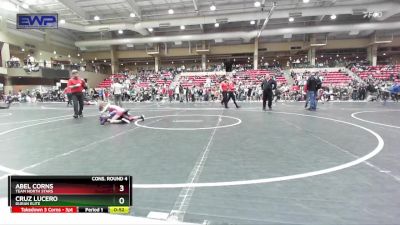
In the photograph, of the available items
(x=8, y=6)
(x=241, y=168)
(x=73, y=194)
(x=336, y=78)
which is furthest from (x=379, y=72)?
(x=8, y=6)

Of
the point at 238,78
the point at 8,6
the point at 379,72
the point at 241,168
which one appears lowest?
the point at 241,168

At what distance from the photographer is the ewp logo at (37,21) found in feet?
35.9

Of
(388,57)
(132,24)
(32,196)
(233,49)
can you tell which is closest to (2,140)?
(32,196)

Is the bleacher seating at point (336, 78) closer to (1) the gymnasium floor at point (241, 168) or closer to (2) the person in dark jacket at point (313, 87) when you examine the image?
(2) the person in dark jacket at point (313, 87)

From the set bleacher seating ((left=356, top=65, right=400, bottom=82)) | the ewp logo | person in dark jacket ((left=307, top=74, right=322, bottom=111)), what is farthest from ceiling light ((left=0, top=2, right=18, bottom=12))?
bleacher seating ((left=356, top=65, right=400, bottom=82))

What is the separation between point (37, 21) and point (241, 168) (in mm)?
11608

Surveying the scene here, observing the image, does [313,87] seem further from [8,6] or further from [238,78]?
[8,6]

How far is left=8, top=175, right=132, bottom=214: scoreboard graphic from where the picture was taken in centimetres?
191

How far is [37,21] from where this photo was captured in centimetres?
1156

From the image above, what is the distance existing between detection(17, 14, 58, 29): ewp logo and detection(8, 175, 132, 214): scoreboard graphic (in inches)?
412

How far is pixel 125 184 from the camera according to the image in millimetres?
1948

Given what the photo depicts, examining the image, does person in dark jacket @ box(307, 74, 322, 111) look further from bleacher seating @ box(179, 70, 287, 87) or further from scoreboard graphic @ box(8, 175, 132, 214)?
bleacher seating @ box(179, 70, 287, 87)

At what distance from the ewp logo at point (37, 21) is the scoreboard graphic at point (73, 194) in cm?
1047

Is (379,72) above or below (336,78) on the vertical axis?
above
